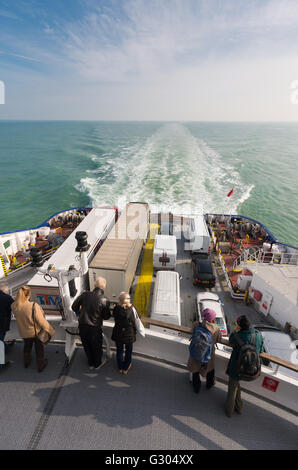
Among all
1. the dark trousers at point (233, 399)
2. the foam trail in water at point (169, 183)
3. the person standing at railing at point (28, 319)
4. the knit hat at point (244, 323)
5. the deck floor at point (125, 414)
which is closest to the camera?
the deck floor at point (125, 414)

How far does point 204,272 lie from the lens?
12641 mm

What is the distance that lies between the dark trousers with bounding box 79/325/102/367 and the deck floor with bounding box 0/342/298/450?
12.8 inches

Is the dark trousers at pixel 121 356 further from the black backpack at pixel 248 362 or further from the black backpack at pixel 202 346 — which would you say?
the black backpack at pixel 248 362

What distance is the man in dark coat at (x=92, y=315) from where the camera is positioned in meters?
4.05

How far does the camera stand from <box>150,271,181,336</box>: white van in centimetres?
928

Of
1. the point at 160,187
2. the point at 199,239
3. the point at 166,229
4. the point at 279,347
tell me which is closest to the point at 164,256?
the point at 199,239

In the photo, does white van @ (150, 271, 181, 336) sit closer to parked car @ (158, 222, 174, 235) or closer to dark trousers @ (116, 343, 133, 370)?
dark trousers @ (116, 343, 133, 370)

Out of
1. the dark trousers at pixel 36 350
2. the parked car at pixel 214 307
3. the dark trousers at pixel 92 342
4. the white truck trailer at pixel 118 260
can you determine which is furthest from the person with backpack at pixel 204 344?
the white truck trailer at pixel 118 260

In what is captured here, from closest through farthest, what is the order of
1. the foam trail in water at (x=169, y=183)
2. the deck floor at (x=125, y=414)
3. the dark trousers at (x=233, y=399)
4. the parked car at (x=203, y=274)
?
the deck floor at (x=125, y=414) < the dark trousers at (x=233, y=399) < the parked car at (x=203, y=274) < the foam trail in water at (x=169, y=183)

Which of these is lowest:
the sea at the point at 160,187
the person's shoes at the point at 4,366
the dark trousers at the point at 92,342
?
the sea at the point at 160,187

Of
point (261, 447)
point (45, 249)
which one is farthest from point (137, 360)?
point (45, 249)

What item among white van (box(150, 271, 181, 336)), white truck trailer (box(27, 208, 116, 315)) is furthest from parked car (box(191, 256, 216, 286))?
white truck trailer (box(27, 208, 116, 315))

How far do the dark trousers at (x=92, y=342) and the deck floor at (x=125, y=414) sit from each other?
1.06 ft
